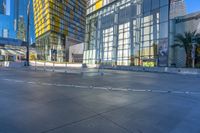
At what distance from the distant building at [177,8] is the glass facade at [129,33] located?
1.01 meters

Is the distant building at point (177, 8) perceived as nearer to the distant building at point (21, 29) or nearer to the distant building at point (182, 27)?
the distant building at point (182, 27)

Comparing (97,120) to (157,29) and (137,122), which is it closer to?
(137,122)

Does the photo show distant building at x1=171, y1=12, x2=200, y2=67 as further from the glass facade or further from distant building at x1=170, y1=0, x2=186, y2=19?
the glass facade

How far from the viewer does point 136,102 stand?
263 inches

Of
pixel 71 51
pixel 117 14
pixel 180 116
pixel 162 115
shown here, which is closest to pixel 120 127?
pixel 162 115

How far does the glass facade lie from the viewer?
133ft

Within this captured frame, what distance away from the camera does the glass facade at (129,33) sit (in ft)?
133

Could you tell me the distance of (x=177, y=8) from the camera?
40.5 m

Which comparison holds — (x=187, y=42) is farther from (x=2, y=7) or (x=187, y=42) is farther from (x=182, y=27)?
(x=2, y=7)

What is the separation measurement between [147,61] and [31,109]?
3938 cm

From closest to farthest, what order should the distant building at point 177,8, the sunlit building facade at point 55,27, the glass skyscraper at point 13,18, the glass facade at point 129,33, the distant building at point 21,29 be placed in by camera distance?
the distant building at point 177,8 < the glass facade at point 129,33 < the glass skyscraper at point 13,18 < the distant building at point 21,29 < the sunlit building facade at point 55,27

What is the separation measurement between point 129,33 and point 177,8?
12.1m

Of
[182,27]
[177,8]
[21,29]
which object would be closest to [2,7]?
[21,29]

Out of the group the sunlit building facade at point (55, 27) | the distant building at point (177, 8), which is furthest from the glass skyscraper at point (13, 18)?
the distant building at point (177, 8)
